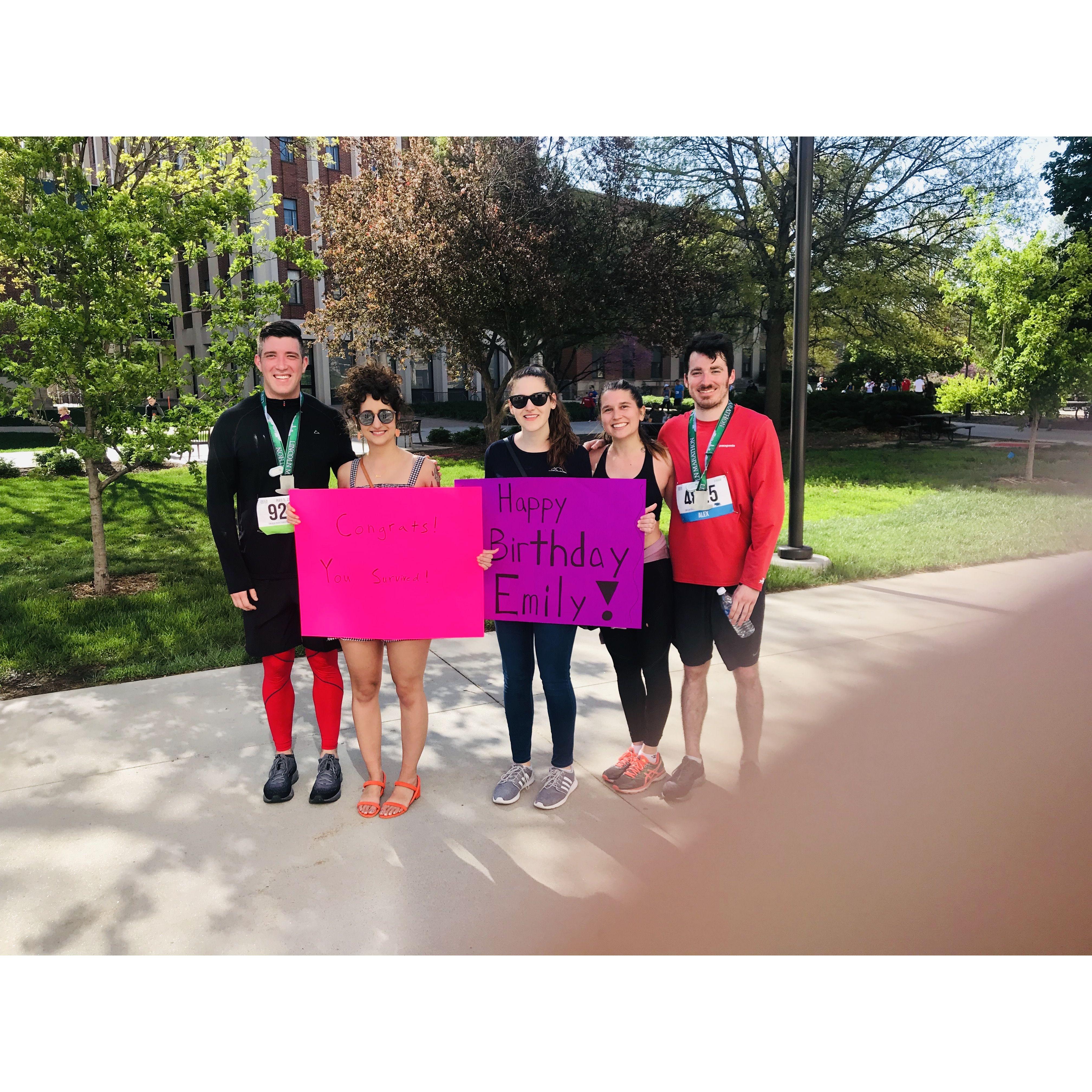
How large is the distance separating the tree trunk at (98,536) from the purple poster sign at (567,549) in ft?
17.8

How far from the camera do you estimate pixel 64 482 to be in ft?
43.8

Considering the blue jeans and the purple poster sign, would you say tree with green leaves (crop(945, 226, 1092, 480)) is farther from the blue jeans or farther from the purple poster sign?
the blue jeans

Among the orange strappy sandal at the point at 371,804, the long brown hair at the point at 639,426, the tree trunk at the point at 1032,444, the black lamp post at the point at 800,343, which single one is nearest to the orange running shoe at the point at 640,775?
the orange strappy sandal at the point at 371,804

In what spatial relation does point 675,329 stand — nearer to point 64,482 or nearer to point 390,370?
point 64,482

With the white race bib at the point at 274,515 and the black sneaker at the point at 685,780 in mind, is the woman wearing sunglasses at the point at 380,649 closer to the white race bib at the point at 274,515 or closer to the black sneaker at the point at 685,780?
the white race bib at the point at 274,515

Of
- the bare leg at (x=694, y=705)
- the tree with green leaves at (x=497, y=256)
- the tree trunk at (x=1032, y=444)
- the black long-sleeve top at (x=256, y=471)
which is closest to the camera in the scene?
the black long-sleeve top at (x=256, y=471)

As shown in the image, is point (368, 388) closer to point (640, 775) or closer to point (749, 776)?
point (640, 775)

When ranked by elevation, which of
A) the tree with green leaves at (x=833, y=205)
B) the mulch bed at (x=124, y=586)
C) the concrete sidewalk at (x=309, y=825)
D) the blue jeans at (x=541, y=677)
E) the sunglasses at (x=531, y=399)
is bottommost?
the concrete sidewalk at (x=309, y=825)

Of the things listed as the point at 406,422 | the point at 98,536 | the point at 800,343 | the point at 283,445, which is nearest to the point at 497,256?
the point at 800,343

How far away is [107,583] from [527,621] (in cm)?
574

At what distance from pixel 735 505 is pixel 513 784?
64.0 inches

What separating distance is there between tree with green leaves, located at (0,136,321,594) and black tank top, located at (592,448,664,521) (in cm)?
480

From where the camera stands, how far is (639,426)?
12.1ft

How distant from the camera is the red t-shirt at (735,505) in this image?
A: 3533mm
